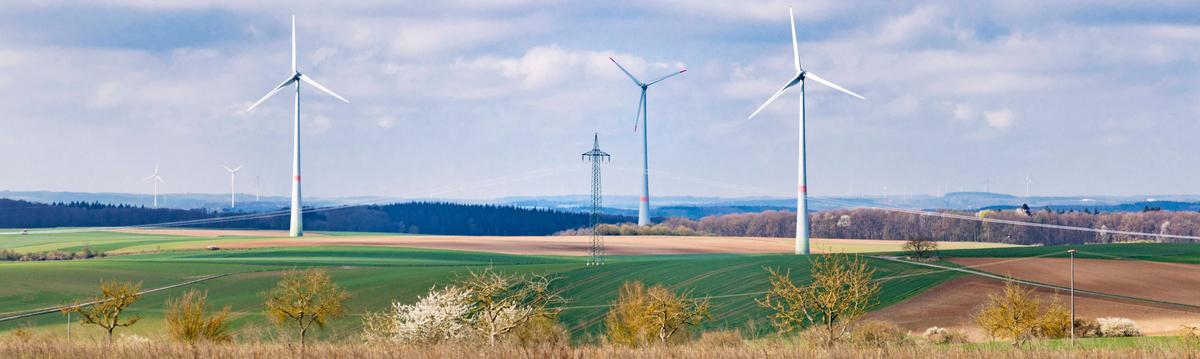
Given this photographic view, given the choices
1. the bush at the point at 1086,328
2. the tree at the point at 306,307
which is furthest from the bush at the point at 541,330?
the bush at the point at 1086,328

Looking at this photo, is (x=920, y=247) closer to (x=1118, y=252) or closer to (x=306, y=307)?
(x=1118, y=252)

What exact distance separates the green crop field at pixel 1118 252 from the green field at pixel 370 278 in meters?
17.8

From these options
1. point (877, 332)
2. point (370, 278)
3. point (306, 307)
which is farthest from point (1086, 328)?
point (370, 278)

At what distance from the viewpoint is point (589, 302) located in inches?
2906

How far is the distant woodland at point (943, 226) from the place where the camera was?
159375 millimetres

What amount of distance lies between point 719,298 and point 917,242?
104 feet

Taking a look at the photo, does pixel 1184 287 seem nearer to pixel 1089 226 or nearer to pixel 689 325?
pixel 689 325

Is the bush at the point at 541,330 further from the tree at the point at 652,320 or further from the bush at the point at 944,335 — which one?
the bush at the point at 944,335

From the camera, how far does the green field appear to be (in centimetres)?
6862

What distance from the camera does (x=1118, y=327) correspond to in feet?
203

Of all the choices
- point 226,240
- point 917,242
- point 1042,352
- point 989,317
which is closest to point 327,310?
point 989,317

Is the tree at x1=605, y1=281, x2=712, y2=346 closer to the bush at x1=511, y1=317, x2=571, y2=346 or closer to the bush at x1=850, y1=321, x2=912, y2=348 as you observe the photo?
the bush at x1=511, y1=317, x2=571, y2=346

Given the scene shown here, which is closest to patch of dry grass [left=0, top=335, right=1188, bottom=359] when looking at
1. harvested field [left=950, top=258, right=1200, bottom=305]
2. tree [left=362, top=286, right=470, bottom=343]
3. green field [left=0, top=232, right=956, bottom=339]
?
tree [left=362, top=286, right=470, bottom=343]

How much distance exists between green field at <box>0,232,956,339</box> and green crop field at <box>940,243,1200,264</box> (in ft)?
58.3
